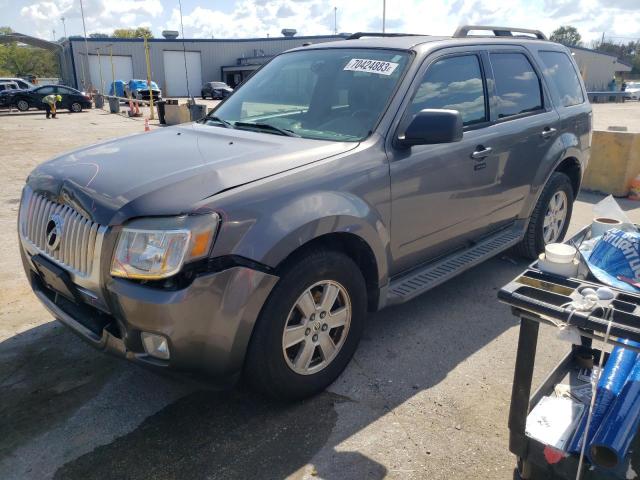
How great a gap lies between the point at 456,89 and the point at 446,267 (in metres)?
1.25

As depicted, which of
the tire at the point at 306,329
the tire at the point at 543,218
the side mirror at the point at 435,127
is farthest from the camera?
the tire at the point at 543,218

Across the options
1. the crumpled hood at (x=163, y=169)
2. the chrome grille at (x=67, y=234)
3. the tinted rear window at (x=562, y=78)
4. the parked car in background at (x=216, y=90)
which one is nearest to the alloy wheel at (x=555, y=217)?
the tinted rear window at (x=562, y=78)

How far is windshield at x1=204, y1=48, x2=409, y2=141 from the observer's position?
10.7 ft

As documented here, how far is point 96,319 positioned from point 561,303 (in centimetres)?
212

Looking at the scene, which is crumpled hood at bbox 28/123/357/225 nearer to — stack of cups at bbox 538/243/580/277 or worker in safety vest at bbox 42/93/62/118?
stack of cups at bbox 538/243/580/277

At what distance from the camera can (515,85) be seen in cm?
430

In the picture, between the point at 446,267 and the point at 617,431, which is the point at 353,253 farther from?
the point at 617,431

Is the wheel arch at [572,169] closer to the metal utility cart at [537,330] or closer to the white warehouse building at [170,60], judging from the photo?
the metal utility cart at [537,330]

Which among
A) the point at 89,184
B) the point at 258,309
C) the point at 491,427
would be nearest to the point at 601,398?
the point at 491,427

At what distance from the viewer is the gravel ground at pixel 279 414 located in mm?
2457

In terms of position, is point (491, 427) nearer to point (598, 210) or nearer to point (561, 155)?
point (598, 210)

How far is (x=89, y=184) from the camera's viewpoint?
2617 millimetres

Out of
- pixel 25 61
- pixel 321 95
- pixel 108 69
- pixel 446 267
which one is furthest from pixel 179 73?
pixel 446 267

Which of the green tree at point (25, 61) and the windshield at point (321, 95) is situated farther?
the green tree at point (25, 61)
